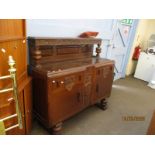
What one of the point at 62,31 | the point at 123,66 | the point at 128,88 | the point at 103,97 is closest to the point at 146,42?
the point at 123,66

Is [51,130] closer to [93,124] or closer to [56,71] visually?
[93,124]

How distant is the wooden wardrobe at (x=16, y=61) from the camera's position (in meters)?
1.06

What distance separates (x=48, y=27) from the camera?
1.88 m

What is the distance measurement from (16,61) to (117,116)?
1765mm

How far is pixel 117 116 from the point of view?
A: 2.32m

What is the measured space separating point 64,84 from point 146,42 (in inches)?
158

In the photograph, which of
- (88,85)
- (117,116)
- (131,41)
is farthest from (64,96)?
(131,41)

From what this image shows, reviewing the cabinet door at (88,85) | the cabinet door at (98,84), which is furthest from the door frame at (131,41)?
the cabinet door at (88,85)

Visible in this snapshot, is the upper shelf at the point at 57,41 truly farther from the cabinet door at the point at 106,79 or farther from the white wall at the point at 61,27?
the cabinet door at the point at 106,79

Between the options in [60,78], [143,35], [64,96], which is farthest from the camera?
[143,35]

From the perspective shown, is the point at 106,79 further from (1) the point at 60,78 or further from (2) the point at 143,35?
(2) the point at 143,35

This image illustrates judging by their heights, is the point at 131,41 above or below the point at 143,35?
below

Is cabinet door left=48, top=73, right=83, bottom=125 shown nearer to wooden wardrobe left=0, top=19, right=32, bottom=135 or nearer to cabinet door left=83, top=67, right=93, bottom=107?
cabinet door left=83, top=67, right=93, bottom=107
